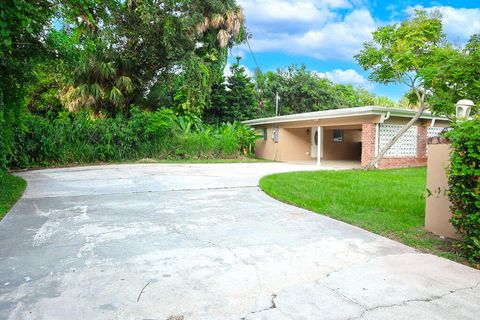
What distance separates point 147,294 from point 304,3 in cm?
2120

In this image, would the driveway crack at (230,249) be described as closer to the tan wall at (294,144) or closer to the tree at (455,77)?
the tree at (455,77)

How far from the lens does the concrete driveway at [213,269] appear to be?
2.52m

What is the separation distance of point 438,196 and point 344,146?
56.0ft

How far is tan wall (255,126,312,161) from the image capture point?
1930 centimetres

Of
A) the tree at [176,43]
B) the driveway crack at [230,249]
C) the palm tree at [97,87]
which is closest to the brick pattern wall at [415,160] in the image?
the tree at [176,43]

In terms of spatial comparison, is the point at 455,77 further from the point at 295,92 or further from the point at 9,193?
the point at 295,92

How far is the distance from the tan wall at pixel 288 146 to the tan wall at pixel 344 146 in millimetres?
1193

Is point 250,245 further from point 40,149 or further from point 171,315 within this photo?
point 40,149

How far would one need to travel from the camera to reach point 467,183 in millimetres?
3568

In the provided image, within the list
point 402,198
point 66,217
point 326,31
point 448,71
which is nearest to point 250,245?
point 66,217

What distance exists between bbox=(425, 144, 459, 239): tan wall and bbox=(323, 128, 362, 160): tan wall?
621 inches

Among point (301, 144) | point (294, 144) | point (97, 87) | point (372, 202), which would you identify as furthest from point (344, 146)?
point (372, 202)

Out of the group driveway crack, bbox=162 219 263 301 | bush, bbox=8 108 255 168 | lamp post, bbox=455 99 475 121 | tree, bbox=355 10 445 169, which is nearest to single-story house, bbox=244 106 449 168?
tree, bbox=355 10 445 169

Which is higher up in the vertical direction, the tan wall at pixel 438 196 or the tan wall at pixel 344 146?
the tan wall at pixel 344 146
